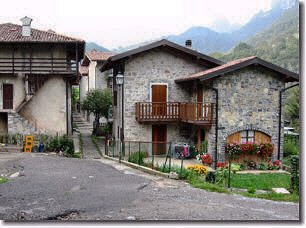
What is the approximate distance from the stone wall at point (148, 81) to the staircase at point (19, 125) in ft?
14.8

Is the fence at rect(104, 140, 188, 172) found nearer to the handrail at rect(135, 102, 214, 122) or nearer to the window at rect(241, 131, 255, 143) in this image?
the handrail at rect(135, 102, 214, 122)

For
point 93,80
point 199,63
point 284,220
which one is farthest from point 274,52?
point 284,220

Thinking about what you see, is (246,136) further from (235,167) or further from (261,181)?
(261,181)

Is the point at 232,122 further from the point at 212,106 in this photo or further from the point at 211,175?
the point at 211,175

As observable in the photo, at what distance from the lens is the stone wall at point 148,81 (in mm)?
14914

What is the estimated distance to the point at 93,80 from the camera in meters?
26.6

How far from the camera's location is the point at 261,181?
1081 centimetres

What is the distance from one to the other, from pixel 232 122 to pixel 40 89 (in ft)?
31.2

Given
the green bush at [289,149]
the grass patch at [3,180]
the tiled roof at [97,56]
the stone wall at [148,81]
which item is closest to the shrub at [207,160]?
the stone wall at [148,81]

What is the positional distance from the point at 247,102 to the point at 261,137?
162cm

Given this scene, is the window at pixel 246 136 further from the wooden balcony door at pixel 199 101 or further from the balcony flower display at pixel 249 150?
the wooden balcony door at pixel 199 101

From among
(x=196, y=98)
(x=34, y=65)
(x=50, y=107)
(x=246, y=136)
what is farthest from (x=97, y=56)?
(x=246, y=136)

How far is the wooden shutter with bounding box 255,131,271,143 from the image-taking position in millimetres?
13623

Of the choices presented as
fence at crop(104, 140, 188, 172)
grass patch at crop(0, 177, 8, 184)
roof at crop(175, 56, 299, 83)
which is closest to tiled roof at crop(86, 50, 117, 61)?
fence at crop(104, 140, 188, 172)
